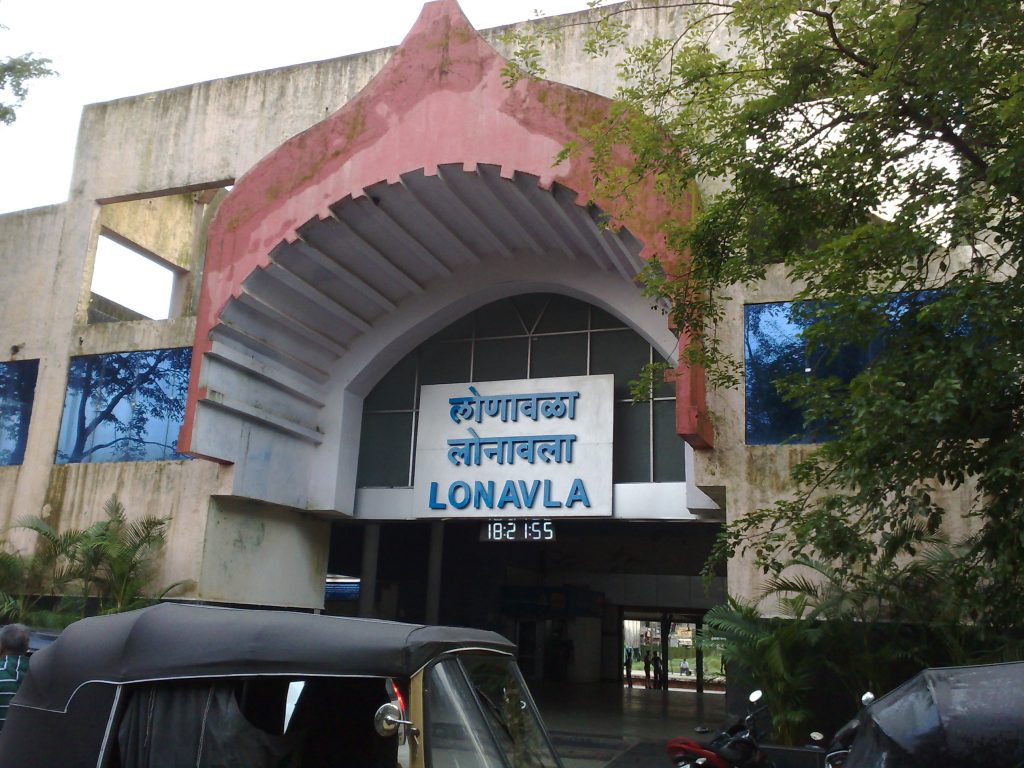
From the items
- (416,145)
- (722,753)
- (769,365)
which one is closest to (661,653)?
(769,365)

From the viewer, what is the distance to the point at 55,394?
1773 cm

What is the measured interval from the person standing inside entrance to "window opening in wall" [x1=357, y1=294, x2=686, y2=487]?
10679mm

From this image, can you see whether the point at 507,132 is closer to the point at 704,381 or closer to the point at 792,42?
the point at 704,381

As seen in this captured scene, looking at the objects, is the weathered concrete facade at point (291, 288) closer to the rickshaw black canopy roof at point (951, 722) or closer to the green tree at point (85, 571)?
the green tree at point (85, 571)

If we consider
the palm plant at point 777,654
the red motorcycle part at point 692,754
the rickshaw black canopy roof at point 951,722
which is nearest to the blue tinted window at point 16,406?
the palm plant at point 777,654

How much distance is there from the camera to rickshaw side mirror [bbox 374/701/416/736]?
3984mm

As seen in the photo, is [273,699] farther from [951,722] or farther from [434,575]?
[434,575]

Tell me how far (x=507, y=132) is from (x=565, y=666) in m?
18.5

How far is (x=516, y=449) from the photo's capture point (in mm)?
16047

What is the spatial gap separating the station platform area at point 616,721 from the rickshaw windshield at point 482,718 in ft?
23.1

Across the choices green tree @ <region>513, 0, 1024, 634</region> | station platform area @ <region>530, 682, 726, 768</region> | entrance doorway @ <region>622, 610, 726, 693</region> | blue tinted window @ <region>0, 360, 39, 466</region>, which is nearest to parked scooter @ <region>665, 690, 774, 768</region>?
green tree @ <region>513, 0, 1024, 634</region>

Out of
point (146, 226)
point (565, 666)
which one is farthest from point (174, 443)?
point (565, 666)

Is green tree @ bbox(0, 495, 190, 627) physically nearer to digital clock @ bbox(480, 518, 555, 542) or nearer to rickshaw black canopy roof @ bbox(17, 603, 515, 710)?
digital clock @ bbox(480, 518, 555, 542)

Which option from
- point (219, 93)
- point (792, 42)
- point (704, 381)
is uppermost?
point (219, 93)
